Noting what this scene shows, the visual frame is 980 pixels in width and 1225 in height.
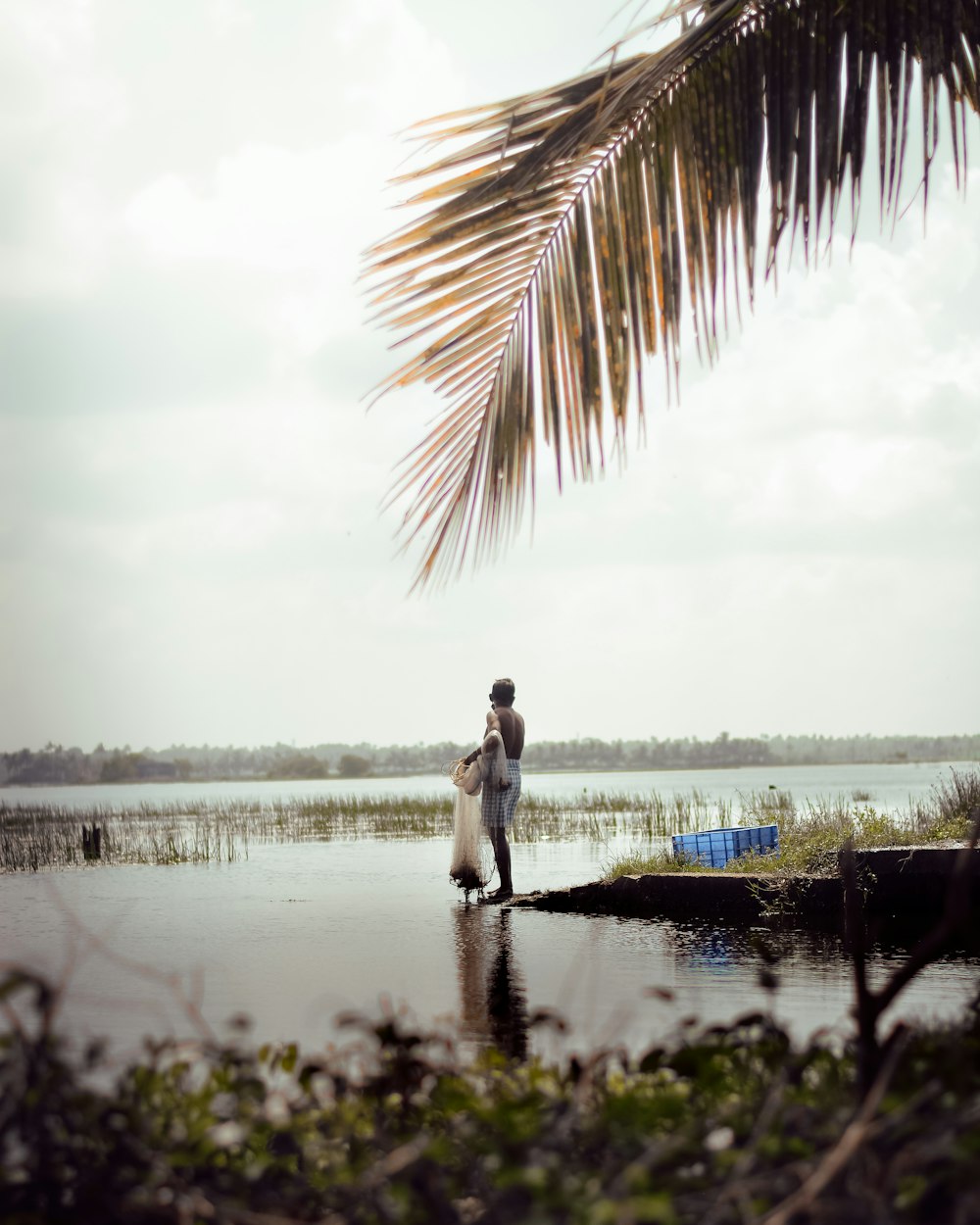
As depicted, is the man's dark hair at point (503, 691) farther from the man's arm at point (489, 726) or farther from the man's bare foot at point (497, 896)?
the man's bare foot at point (497, 896)

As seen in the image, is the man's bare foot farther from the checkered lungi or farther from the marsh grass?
the marsh grass

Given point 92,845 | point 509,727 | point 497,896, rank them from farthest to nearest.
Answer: point 92,845 → point 509,727 → point 497,896

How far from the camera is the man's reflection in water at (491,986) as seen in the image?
604 cm

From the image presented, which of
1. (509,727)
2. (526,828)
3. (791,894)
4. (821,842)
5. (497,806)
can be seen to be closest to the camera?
(791,894)

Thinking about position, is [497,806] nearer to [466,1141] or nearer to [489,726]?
[489,726]

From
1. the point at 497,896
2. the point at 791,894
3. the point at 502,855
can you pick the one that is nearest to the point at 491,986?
the point at 791,894

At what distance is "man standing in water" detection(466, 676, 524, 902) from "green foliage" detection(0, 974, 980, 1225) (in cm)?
968

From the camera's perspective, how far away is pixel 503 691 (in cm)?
1291

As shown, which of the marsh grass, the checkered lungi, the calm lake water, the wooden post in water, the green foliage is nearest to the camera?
the green foliage

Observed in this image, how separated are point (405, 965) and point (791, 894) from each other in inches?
141

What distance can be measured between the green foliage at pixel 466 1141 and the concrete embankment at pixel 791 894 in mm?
7174

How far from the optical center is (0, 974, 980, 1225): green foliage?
202cm

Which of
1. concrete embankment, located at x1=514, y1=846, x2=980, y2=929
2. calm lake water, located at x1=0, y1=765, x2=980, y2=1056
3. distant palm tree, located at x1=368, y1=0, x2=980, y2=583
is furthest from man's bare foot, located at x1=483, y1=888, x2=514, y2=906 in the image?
distant palm tree, located at x1=368, y1=0, x2=980, y2=583

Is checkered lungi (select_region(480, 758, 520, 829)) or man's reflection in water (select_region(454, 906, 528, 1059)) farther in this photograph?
checkered lungi (select_region(480, 758, 520, 829))
